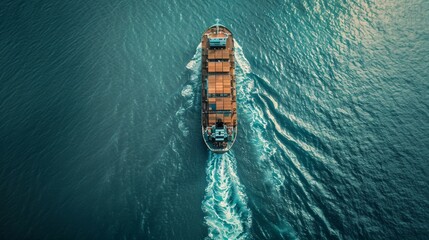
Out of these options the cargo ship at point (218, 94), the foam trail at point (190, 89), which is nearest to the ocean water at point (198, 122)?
the foam trail at point (190, 89)

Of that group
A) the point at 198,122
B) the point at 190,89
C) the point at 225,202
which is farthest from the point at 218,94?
the point at 225,202

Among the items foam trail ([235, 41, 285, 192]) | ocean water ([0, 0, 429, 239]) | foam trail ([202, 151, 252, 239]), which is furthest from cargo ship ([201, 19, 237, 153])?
foam trail ([235, 41, 285, 192])

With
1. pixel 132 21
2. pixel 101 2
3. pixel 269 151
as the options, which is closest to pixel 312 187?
pixel 269 151

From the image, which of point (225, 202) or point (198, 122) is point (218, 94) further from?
point (225, 202)

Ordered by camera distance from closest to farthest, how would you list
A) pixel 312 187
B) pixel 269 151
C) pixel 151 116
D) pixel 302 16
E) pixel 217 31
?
1. pixel 312 187
2. pixel 269 151
3. pixel 151 116
4. pixel 217 31
5. pixel 302 16

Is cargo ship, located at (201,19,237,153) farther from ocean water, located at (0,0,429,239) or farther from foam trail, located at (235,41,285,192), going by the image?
foam trail, located at (235,41,285,192)

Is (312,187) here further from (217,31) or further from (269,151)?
(217,31)
